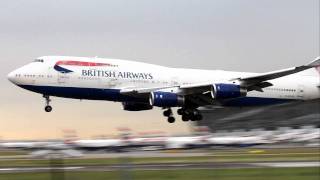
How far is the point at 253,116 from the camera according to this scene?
12062 cm

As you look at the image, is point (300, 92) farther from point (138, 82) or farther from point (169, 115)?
point (138, 82)

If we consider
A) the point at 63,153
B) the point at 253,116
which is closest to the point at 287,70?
the point at 63,153

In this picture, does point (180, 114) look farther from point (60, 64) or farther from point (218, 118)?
point (218, 118)

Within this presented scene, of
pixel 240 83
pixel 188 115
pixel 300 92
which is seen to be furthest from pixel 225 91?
pixel 300 92

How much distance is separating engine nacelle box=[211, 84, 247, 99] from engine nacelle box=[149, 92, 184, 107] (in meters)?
2.86

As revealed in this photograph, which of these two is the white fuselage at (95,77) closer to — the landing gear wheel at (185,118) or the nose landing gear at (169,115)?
the nose landing gear at (169,115)

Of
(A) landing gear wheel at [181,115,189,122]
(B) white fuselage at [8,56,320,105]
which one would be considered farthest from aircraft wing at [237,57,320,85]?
(A) landing gear wheel at [181,115,189,122]

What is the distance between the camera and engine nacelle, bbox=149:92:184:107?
175ft

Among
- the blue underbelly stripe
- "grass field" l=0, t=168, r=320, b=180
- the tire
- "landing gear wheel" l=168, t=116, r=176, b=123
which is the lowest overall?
"grass field" l=0, t=168, r=320, b=180

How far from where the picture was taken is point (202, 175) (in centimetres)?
2842

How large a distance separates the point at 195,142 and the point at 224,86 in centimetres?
1108

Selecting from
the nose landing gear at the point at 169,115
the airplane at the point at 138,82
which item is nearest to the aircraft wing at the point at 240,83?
the airplane at the point at 138,82

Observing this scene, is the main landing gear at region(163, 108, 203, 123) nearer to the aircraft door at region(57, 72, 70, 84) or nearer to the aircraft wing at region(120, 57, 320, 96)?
the aircraft wing at region(120, 57, 320, 96)

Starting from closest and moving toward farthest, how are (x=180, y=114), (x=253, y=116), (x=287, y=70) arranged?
(x=287, y=70)
(x=180, y=114)
(x=253, y=116)
